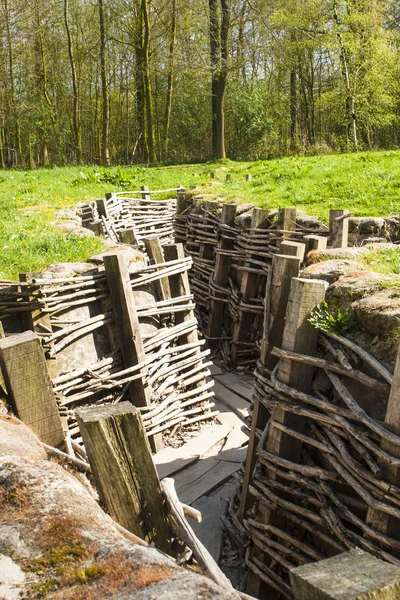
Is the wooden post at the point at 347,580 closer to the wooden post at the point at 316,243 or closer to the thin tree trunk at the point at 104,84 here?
the wooden post at the point at 316,243

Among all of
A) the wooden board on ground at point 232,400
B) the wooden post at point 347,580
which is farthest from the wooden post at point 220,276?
the wooden post at point 347,580

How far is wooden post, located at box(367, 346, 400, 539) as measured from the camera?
3135 mm

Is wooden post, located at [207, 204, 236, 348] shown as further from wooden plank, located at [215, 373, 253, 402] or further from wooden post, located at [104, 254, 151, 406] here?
wooden post, located at [104, 254, 151, 406]

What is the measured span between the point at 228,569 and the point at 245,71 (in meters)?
33.1

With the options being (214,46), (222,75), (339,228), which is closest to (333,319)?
(339,228)

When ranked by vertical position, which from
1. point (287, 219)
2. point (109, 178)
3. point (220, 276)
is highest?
point (109, 178)

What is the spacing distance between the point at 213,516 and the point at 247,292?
13.9 feet

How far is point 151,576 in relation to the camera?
152cm

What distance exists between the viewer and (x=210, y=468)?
631 centimetres

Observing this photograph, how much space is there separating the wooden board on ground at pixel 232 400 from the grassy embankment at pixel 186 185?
8.86 ft

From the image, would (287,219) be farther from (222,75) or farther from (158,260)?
(222,75)

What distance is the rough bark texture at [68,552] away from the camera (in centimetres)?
149

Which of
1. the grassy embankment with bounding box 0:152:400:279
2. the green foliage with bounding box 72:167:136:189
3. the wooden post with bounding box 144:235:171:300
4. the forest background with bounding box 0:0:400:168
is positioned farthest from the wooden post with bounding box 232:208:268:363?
the forest background with bounding box 0:0:400:168

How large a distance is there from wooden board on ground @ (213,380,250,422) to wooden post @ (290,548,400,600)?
5.78m
